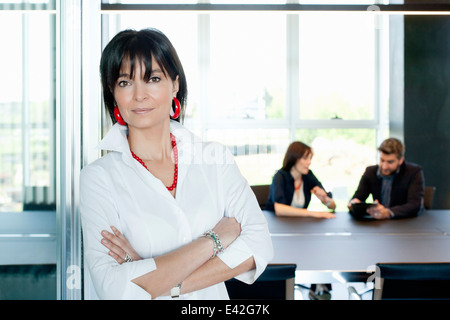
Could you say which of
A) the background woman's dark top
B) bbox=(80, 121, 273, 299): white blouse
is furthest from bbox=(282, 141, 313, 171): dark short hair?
bbox=(80, 121, 273, 299): white blouse

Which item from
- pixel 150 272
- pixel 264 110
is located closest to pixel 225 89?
pixel 264 110

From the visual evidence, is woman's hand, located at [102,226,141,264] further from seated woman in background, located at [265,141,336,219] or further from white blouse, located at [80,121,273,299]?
seated woman in background, located at [265,141,336,219]

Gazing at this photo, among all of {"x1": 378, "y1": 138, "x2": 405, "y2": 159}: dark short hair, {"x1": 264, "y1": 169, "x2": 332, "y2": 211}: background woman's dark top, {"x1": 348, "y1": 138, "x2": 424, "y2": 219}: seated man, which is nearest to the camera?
{"x1": 264, "y1": 169, "x2": 332, "y2": 211}: background woman's dark top

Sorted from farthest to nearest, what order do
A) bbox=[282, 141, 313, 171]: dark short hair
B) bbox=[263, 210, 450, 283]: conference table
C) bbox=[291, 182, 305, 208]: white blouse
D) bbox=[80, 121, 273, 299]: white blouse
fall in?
1. bbox=[282, 141, 313, 171]: dark short hair
2. bbox=[291, 182, 305, 208]: white blouse
3. bbox=[263, 210, 450, 283]: conference table
4. bbox=[80, 121, 273, 299]: white blouse

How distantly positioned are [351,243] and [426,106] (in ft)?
6.44

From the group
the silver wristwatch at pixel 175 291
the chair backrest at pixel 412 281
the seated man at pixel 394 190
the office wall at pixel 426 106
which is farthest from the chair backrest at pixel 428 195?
the silver wristwatch at pixel 175 291

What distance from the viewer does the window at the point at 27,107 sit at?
0.86 metres

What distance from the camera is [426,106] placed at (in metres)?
3.29

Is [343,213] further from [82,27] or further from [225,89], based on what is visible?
[225,89]

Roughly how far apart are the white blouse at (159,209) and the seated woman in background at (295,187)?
85cm

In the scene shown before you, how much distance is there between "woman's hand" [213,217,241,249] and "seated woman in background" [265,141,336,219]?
2.87 ft

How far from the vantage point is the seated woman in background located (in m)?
1.83

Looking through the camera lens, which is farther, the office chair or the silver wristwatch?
the office chair

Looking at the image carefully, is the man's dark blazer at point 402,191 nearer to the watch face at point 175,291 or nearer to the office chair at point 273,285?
the office chair at point 273,285
